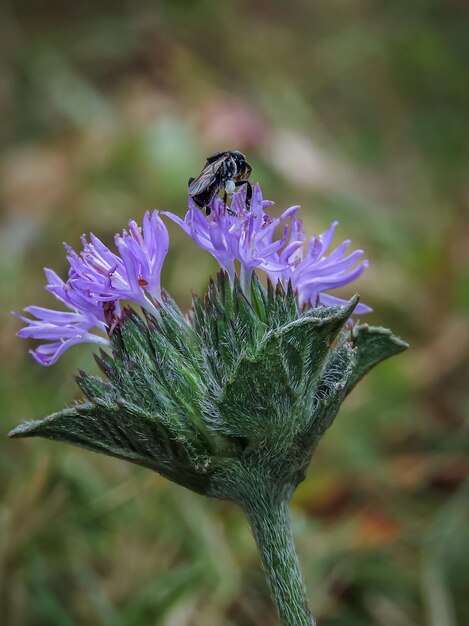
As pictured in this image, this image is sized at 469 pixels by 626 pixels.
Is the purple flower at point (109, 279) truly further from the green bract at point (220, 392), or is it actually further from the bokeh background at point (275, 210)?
the bokeh background at point (275, 210)

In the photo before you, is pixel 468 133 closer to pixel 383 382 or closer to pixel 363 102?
pixel 363 102

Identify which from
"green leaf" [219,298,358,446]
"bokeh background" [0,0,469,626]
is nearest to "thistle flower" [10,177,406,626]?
"green leaf" [219,298,358,446]

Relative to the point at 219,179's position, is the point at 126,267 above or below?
below

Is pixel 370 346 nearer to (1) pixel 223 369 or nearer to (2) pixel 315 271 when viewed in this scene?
(2) pixel 315 271

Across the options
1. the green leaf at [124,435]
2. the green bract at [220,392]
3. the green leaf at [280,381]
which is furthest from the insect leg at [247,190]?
the green leaf at [124,435]

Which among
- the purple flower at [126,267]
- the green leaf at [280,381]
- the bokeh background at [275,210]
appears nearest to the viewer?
the green leaf at [280,381]

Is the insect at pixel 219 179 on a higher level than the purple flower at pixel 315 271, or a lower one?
higher

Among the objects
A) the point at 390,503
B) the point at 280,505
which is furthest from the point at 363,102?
the point at 280,505

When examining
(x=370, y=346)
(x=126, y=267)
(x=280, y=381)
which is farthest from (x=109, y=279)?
(x=370, y=346)
